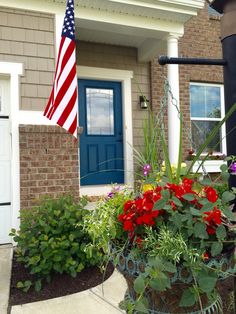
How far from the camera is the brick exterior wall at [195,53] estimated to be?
22.5 feet

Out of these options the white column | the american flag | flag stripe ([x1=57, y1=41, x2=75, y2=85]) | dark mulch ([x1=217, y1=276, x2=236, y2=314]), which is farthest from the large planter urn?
the white column

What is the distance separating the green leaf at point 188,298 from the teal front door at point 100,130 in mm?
5015

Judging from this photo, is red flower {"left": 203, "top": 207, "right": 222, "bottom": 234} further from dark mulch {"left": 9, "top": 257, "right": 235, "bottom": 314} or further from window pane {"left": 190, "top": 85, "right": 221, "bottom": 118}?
window pane {"left": 190, "top": 85, "right": 221, "bottom": 118}

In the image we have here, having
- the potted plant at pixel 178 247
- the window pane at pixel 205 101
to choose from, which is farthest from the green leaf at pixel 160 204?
the window pane at pixel 205 101

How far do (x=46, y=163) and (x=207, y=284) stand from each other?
140 inches

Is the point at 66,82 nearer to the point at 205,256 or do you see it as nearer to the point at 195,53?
the point at 205,256

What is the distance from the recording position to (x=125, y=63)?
6.53 m

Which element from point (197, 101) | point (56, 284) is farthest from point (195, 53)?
point (56, 284)

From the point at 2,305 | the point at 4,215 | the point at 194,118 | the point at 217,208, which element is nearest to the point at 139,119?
the point at 194,118

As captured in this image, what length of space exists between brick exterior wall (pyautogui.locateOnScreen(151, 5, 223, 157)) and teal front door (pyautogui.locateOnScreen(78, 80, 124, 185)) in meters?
0.86

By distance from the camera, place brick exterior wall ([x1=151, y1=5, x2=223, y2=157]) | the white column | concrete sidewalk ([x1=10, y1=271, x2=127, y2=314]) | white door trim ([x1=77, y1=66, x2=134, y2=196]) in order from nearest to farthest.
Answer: concrete sidewalk ([x1=10, y1=271, x2=127, y2=314]), the white column, white door trim ([x1=77, y1=66, x2=134, y2=196]), brick exterior wall ([x1=151, y1=5, x2=223, y2=157])

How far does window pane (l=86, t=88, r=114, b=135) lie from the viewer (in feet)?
21.1

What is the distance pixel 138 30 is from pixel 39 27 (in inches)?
65.1

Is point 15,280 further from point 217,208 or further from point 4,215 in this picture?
point 217,208
